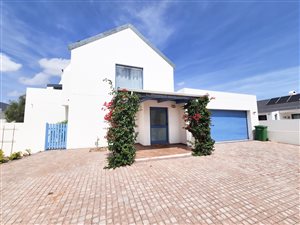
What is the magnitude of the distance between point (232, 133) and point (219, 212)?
10781 mm

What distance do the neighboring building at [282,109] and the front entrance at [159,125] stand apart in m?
20.1

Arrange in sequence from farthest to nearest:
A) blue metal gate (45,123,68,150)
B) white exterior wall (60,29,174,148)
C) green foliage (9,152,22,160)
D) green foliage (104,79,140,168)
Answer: white exterior wall (60,29,174,148) < blue metal gate (45,123,68,150) < green foliage (9,152,22,160) < green foliage (104,79,140,168)

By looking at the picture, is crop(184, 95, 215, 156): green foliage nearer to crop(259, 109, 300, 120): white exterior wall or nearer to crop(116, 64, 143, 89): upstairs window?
crop(116, 64, 143, 89): upstairs window

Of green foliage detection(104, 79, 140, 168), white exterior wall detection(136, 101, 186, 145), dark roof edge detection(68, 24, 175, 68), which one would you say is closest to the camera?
green foliage detection(104, 79, 140, 168)

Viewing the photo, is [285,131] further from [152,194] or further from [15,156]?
[15,156]

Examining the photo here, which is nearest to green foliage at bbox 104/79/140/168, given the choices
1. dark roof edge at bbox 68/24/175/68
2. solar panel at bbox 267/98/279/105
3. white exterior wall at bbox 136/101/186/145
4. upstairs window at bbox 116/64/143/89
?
white exterior wall at bbox 136/101/186/145

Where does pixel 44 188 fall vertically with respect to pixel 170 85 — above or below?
below

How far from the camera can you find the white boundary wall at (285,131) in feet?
34.5

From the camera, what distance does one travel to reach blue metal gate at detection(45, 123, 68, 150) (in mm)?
8836

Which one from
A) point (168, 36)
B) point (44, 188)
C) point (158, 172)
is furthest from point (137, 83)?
point (44, 188)

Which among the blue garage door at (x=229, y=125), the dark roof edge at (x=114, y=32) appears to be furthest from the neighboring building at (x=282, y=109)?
the dark roof edge at (x=114, y=32)

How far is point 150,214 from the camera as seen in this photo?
2738 millimetres

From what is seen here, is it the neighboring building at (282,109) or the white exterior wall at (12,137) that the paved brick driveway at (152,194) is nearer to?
the white exterior wall at (12,137)

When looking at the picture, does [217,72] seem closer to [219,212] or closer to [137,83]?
[137,83]
